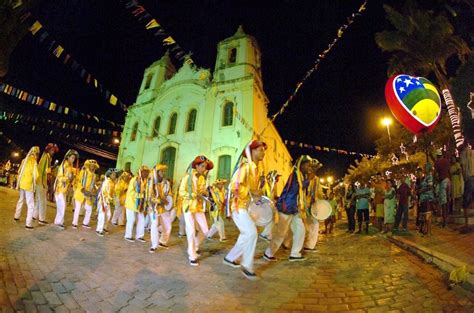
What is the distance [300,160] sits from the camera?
626cm

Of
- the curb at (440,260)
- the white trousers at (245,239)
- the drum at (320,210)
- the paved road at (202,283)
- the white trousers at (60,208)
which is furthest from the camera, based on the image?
the white trousers at (60,208)

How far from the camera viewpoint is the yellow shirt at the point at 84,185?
8617mm

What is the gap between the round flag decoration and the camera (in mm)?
7848

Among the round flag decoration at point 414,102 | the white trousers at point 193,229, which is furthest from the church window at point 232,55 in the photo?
the white trousers at point 193,229

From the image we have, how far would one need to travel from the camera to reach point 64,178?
324 inches

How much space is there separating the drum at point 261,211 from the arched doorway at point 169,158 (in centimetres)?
1918

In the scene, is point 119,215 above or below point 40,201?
below

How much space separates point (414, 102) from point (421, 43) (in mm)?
11122

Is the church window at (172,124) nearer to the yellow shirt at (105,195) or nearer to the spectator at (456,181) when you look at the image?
the yellow shirt at (105,195)

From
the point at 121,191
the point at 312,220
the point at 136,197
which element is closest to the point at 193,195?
the point at 136,197

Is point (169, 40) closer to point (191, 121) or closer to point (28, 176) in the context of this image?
point (28, 176)

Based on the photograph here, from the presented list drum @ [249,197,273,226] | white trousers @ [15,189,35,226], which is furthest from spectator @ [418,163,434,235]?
white trousers @ [15,189,35,226]

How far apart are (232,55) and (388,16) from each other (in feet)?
39.1

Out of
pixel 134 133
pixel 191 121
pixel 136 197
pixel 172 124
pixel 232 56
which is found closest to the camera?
pixel 136 197
